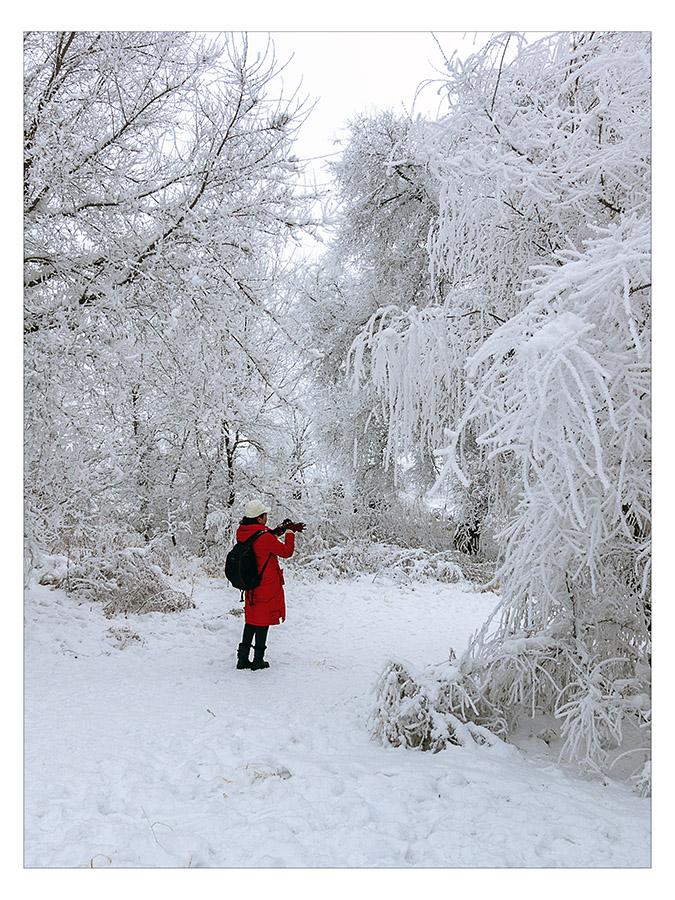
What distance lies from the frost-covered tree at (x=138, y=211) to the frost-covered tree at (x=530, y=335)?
71.7 inches

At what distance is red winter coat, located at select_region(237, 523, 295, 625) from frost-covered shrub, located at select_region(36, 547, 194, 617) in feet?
9.11

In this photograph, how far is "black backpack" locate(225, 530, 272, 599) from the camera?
5.58 metres

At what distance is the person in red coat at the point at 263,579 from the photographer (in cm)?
562

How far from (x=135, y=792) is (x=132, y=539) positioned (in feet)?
23.3

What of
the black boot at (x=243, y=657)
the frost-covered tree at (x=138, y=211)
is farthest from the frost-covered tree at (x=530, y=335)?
the black boot at (x=243, y=657)

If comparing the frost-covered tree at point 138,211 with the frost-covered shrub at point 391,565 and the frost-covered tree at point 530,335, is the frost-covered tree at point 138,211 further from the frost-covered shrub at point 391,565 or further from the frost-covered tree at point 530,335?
the frost-covered shrub at point 391,565

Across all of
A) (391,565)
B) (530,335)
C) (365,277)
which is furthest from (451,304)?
(365,277)

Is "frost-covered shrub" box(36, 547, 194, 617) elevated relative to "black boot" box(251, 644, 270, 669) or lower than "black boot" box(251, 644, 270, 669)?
elevated

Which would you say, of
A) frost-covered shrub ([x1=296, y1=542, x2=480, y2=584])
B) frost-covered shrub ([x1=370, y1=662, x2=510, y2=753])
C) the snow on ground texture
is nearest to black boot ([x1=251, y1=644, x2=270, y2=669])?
the snow on ground texture

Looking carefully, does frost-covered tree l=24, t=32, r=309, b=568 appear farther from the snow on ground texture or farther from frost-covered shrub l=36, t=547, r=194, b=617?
the snow on ground texture

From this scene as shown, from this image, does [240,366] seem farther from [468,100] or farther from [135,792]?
[135,792]

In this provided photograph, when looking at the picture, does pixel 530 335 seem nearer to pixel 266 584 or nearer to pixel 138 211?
pixel 266 584

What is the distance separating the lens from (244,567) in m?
5.60

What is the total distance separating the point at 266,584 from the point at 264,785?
229 centimetres
